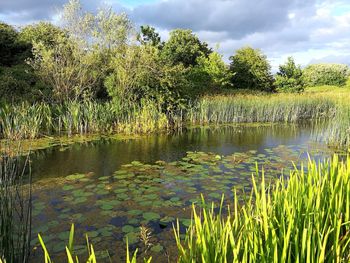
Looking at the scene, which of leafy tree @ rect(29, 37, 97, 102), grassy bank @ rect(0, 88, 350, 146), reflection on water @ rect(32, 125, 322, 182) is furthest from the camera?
leafy tree @ rect(29, 37, 97, 102)

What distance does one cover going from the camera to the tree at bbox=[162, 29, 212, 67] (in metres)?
23.2

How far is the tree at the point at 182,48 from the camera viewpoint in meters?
23.2

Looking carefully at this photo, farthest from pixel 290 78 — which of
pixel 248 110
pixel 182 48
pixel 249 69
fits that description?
pixel 248 110

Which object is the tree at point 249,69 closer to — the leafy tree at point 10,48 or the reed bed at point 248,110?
the reed bed at point 248,110

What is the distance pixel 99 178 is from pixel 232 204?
2501 mm

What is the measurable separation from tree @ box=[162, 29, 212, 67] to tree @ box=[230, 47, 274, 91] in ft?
11.4

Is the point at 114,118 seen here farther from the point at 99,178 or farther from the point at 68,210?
the point at 68,210

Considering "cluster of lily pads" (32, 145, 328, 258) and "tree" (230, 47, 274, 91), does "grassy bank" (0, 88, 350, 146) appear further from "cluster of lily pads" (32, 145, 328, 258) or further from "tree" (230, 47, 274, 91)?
"tree" (230, 47, 274, 91)

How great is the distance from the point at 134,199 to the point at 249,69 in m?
21.9

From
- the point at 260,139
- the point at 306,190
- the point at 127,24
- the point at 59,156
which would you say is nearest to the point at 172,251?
the point at 306,190

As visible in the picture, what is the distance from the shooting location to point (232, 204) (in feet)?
15.3

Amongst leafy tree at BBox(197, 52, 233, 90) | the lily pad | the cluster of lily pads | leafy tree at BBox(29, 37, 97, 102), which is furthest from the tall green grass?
leafy tree at BBox(197, 52, 233, 90)

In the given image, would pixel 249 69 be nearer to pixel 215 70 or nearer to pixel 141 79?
pixel 215 70

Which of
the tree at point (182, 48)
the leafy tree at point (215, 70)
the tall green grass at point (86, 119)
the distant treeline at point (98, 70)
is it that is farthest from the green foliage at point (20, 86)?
the tree at point (182, 48)
